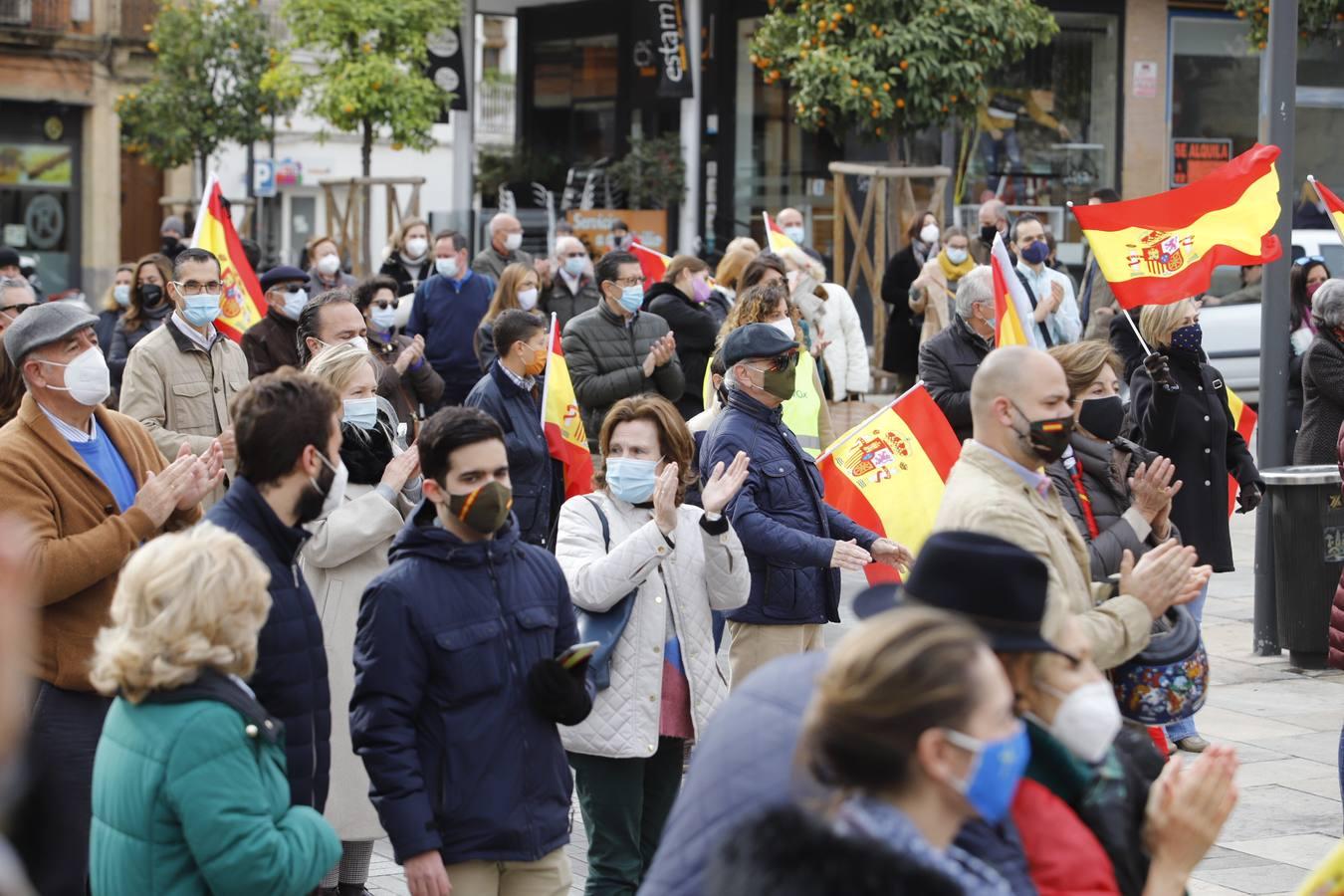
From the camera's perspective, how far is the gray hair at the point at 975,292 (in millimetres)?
9094

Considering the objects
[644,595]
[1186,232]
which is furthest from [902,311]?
[644,595]

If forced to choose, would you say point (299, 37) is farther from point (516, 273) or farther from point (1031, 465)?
point (1031, 465)

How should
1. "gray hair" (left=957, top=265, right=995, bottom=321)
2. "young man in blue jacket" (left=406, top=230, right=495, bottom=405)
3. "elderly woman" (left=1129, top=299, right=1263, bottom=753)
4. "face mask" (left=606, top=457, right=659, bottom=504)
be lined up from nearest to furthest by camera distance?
1. "face mask" (left=606, top=457, right=659, bottom=504)
2. "elderly woman" (left=1129, top=299, right=1263, bottom=753)
3. "gray hair" (left=957, top=265, right=995, bottom=321)
4. "young man in blue jacket" (left=406, top=230, right=495, bottom=405)

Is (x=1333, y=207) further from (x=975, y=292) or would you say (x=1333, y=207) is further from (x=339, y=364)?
(x=339, y=364)

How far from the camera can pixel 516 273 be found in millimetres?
11883

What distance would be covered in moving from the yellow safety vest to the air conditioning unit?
108 ft

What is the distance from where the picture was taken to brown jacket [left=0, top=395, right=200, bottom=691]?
520cm

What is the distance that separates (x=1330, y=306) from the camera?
33.4 ft

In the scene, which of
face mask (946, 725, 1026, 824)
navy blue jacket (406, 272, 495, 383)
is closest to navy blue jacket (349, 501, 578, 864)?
face mask (946, 725, 1026, 824)

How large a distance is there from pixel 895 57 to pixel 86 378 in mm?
14714

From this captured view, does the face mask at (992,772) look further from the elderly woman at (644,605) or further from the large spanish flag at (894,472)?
the large spanish flag at (894,472)

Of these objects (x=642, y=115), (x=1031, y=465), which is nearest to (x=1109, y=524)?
(x=1031, y=465)

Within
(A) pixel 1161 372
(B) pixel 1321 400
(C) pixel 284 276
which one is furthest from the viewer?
(B) pixel 1321 400

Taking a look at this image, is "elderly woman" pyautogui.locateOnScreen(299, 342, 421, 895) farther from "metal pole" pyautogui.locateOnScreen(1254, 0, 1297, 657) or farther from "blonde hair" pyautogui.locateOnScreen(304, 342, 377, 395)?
"metal pole" pyautogui.locateOnScreen(1254, 0, 1297, 657)
